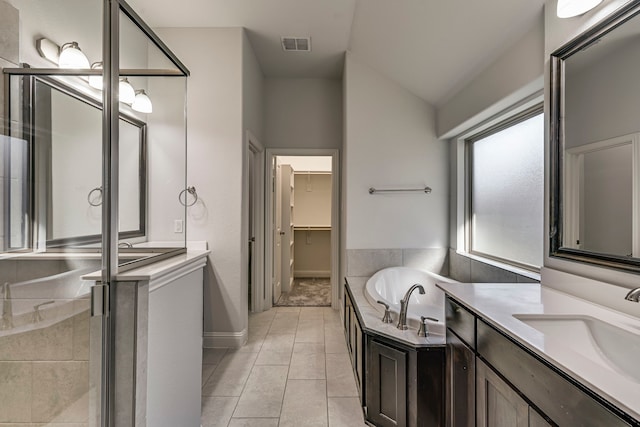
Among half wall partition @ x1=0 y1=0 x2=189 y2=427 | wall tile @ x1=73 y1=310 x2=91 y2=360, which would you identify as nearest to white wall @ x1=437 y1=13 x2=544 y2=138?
half wall partition @ x1=0 y1=0 x2=189 y2=427

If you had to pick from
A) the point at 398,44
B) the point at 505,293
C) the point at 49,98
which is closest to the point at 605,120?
the point at 505,293

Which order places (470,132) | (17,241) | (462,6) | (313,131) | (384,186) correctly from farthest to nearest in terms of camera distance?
Answer: 1. (313,131)
2. (384,186)
3. (470,132)
4. (462,6)
5. (17,241)

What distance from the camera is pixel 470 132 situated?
2.81 meters

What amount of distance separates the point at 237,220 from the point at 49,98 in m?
1.65

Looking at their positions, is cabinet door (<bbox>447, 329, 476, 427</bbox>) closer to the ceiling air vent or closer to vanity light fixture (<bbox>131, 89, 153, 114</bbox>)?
vanity light fixture (<bbox>131, 89, 153, 114</bbox>)

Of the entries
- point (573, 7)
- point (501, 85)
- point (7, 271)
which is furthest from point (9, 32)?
point (501, 85)

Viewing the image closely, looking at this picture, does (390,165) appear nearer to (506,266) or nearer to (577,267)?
(506,266)

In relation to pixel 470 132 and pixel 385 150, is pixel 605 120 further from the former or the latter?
pixel 385 150

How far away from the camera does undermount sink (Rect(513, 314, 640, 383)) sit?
0.90 meters

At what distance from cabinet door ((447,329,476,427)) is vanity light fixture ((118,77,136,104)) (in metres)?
1.79

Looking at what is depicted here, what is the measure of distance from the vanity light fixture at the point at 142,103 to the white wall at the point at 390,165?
1835 millimetres

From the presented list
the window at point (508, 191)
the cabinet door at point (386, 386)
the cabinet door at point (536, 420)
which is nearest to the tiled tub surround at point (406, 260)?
the window at point (508, 191)

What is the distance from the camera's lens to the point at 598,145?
126cm

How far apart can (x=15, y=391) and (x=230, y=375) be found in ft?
4.71
